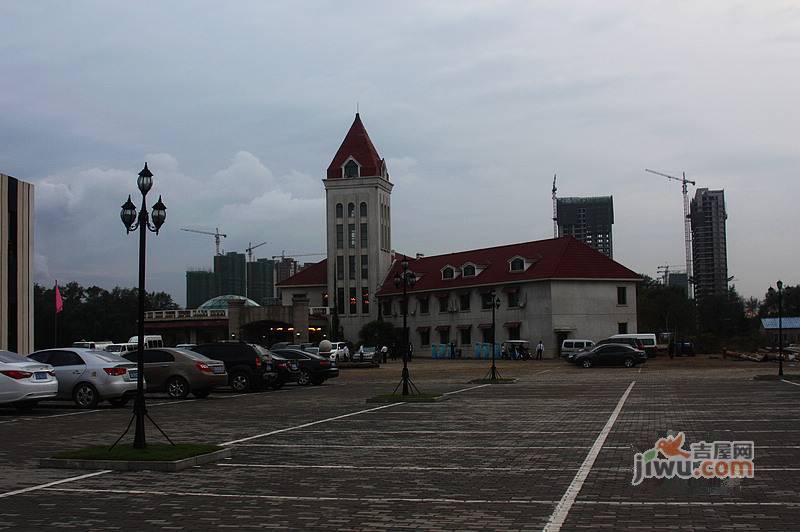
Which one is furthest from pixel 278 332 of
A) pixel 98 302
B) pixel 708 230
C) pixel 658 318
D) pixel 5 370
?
pixel 708 230

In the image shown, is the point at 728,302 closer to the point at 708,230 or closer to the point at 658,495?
the point at 708,230

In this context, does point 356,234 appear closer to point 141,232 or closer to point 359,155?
point 359,155

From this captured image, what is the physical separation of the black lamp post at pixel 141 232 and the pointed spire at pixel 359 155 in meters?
79.3

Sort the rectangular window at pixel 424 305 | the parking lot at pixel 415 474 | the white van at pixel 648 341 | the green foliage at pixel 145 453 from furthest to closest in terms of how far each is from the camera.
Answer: the rectangular window at pixel 424 305, the white van at pixel 648 341, the green foliage at pixel 145 453, the parking lot at pixel 415 474

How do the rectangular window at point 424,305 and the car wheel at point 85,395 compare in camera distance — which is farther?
the rectangular window at point 424,305

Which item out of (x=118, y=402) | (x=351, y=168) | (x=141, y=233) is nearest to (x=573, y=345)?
(x=351, y=168)

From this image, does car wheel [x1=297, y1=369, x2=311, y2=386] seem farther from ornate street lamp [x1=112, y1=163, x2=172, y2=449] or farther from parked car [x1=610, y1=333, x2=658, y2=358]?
parked car [x1=610, y1=333, x2=658, y2=358]

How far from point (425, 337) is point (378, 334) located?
469 centimetres

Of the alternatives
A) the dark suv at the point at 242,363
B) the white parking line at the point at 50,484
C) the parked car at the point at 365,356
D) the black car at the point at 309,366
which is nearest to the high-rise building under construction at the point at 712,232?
the parked car at the point at 365,356

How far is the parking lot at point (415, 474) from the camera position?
8.40 m

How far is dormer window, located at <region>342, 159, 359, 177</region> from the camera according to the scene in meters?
92.8

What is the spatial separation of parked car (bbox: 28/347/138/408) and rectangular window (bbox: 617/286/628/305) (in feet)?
192

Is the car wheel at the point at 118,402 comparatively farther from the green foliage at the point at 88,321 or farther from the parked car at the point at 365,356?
the green foliage at the point at 88,321

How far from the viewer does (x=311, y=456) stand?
12969 mm
